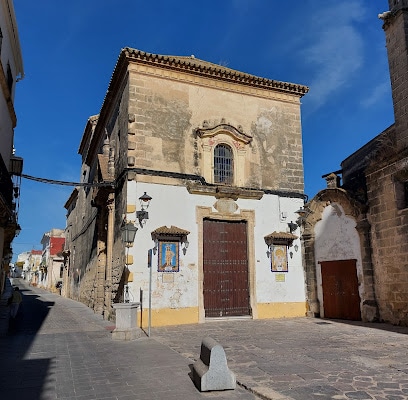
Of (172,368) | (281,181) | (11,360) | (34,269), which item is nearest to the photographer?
(172,368)

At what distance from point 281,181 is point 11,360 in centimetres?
1030

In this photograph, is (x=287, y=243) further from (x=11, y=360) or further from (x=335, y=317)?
(x=11, y=360)

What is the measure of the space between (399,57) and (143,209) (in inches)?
339

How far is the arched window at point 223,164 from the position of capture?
1352 centimetres

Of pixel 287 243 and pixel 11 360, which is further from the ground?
pixel 287 243

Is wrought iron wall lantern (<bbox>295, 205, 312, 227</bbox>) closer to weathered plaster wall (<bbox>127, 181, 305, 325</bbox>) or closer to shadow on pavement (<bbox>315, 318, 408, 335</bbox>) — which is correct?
weathered plaster wall (<bbox>127, 181, 305, 325</bbox>)

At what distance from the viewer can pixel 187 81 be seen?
530 inches

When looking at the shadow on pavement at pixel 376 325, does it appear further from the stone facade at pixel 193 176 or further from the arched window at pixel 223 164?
the arched window at pixel 223 164

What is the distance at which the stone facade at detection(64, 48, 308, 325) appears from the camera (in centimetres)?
1183

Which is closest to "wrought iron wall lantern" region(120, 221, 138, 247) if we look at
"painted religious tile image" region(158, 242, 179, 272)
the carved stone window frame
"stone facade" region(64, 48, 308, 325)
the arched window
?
"stone facade" region(64, 48, 308, 325)

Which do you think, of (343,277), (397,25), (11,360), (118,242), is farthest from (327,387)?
(397,25)

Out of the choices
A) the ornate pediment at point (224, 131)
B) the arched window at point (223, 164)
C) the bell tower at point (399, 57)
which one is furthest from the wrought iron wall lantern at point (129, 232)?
the bell tower at point (399, 57)

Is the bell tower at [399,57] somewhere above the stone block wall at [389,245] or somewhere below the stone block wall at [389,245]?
above

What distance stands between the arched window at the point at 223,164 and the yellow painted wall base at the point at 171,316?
175 inches
